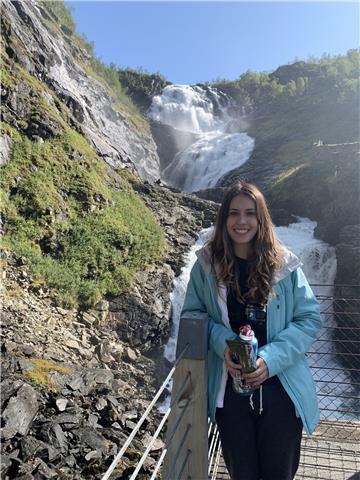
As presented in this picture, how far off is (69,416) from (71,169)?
1193 centimetres

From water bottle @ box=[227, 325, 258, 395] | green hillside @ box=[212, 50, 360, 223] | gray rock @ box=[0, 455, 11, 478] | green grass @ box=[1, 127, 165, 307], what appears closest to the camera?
water bottle @ box=[227, 325, 258, 395]

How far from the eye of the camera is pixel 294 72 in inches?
2402

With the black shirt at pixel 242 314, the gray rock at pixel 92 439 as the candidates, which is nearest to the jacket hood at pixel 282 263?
the black shirt at pixel 242 314

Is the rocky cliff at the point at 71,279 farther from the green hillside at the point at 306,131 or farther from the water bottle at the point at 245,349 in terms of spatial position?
the green hillside at the point at 306,131

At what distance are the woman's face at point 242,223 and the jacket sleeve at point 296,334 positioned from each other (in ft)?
1.28

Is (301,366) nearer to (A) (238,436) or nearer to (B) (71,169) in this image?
(A) (238,436)

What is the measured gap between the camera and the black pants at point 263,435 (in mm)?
2363

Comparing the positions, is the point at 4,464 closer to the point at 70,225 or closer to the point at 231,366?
the point at 231,366

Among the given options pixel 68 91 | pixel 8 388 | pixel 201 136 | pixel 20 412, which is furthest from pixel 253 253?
pixel 201 136

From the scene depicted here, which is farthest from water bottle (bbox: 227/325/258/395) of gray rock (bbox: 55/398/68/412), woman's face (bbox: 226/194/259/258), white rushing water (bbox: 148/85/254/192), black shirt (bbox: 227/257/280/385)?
white rushing water (bbox: 148/85/254/192)

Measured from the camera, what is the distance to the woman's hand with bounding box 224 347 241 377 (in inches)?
91.4

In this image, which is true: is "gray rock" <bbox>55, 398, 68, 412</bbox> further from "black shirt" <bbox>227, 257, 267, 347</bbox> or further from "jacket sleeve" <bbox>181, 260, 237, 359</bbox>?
"black shirt" <bbox>227, 257, 267, 347</bbox>

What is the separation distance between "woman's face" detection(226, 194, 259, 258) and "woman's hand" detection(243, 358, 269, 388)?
776 millimetres

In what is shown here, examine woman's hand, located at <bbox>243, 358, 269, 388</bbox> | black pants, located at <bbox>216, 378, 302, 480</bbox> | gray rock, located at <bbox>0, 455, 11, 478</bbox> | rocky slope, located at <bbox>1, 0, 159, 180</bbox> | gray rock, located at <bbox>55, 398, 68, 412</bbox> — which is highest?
rocky slope, located at <bbox>1, 0, 159, 180</bbox>
